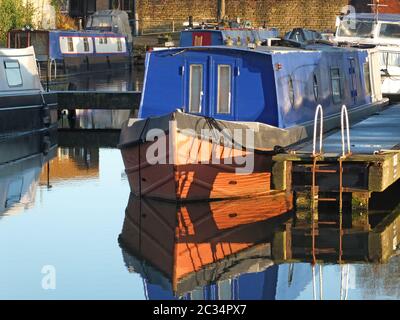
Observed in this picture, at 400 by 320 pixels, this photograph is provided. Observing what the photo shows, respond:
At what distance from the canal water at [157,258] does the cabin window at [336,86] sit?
388cm

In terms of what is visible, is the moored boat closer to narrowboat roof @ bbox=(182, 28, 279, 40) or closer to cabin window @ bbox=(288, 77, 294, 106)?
cabin window @ bbox=(288, 77, 294, 106)

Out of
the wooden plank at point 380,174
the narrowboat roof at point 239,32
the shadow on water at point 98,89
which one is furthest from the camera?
the narrowboat roof at point 239,32

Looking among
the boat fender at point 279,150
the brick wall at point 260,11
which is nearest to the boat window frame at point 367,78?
the boat fender at point 279,150

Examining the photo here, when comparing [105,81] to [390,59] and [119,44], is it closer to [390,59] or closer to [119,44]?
[119,44]

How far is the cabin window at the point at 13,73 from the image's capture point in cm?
2479

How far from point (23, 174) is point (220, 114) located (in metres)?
4.17

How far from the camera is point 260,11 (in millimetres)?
66438

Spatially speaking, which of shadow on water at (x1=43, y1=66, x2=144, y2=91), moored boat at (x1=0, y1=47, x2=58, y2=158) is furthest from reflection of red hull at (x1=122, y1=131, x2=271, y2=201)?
shadow on water at (x1=43, y1=66, x2=144, y2=91)

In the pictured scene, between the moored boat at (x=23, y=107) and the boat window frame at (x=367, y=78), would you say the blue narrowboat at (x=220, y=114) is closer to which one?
the boat window frame at (x=367, y=78)

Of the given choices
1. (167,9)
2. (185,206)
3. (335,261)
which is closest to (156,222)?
(185,206)

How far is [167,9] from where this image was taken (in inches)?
2633
